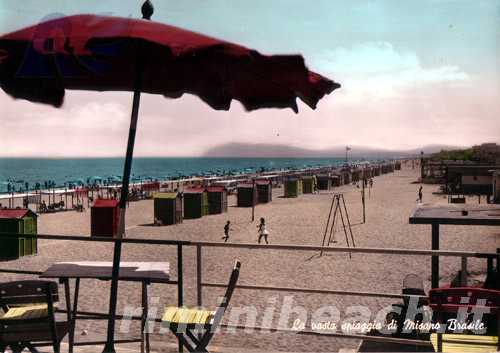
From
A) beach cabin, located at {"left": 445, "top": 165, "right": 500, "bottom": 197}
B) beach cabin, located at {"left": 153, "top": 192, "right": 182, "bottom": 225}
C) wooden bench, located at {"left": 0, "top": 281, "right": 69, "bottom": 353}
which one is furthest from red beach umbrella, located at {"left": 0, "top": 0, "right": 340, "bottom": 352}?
beach cabin, located at {"left": 445, "top": 165, "right": 500, "bottom": 197}

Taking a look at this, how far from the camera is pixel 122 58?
3510 millimetres

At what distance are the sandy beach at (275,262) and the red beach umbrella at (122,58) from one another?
2.54 meters

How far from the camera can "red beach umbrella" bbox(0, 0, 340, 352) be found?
10.6ft

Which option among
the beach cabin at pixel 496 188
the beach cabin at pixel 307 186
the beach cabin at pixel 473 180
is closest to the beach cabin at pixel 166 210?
the beach cabin at pixel 496 188

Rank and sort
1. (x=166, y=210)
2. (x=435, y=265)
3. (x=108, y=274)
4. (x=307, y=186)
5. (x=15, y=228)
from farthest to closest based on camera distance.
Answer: (x=307, y=186)
(x=166, y=210)
(x=15, y=228)
(x=435, y=265)
(x=108, y=274)

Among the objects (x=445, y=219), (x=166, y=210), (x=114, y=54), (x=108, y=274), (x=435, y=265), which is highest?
(x=114, y=54)

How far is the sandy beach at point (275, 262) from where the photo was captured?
26.6 feet

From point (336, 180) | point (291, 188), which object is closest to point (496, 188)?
point (291, 188)

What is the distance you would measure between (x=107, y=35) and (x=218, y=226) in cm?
2099

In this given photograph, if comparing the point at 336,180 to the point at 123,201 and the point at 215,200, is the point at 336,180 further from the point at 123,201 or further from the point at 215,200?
the point at 123,201

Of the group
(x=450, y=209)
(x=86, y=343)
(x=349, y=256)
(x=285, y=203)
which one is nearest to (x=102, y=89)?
(x=86, y=343)

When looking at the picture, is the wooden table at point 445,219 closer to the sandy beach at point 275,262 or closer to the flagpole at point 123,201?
the sandy beach at point 275,262

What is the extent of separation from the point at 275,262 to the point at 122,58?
11.7m

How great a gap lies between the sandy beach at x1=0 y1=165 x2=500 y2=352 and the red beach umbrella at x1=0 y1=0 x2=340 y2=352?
254 centimetres
